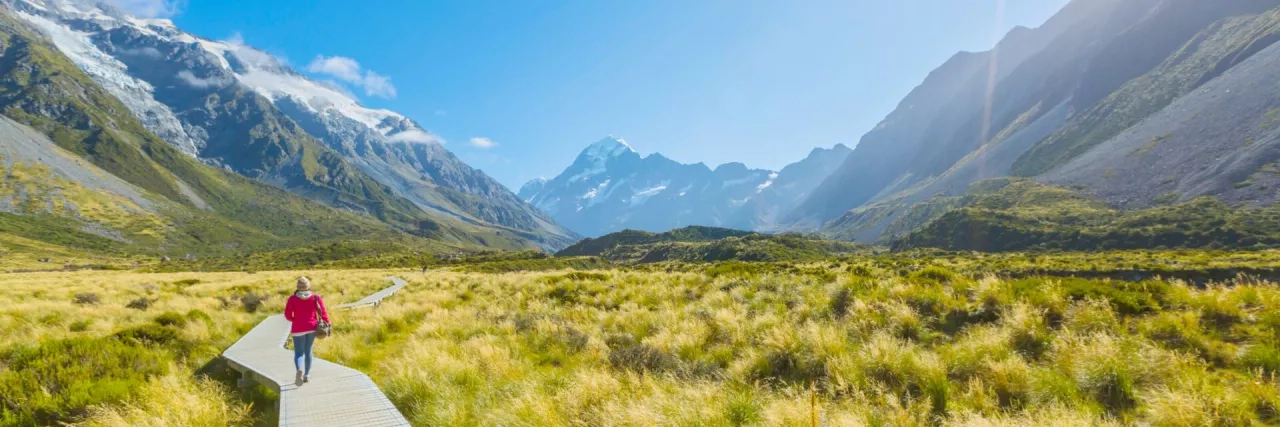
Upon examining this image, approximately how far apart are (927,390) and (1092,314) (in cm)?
417

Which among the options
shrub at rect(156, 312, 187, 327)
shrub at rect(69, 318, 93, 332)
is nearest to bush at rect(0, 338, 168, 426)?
shrub at rect(156, 312, 187, 327)

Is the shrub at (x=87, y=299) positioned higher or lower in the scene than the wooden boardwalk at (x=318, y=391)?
higher

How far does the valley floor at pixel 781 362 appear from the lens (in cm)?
590

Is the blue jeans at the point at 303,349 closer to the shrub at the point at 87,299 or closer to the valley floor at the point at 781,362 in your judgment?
the valley floor at the point at 781,362

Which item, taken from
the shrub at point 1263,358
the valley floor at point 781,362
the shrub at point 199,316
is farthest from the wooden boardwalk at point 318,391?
the shrub at point 1263,358

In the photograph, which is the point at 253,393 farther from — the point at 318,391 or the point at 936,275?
the point at 936,275

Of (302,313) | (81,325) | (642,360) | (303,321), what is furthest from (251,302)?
(642,360)

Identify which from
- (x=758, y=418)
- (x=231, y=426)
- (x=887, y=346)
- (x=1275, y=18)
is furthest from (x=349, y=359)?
(x=1275, y=18)

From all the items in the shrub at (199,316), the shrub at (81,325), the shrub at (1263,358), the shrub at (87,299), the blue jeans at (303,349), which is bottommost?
the shrub at (1263,358)

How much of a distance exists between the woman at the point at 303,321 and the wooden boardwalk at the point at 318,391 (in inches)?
9.5

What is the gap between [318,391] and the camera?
8.39 metres

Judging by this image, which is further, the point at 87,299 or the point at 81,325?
the point at 87,299

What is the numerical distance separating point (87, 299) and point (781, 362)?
2840 centimetres

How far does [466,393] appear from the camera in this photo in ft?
26.5
